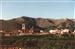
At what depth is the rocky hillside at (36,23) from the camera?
3891 mm

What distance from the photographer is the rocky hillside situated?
3891mm

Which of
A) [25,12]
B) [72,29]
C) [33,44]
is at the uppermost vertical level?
[25,12]

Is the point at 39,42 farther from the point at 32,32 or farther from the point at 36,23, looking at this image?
the point at 36,23

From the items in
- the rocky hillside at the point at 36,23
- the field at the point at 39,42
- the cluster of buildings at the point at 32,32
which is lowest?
the field at the point at 39,42

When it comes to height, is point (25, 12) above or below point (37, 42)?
above

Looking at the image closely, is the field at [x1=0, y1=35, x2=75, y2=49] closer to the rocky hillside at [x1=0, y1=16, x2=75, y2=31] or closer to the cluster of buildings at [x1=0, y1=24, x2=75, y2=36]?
the cluster of buildings at [x1=0, y1=24, x2=75, y2=36]

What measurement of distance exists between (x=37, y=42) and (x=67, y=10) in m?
0.83

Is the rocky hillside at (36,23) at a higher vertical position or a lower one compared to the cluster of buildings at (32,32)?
higher

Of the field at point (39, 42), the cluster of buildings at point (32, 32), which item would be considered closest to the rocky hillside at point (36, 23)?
the cluster of buildings at point (32, 32)

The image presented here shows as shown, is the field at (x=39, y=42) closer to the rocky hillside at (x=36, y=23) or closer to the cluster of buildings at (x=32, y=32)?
the cluster of buildings at (x=32, y=32)

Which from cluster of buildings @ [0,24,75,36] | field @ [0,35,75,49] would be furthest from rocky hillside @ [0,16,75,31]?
field @ [0,35,75,49]

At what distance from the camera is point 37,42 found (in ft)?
13.0

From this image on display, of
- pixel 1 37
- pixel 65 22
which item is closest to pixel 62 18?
pixel 65 22

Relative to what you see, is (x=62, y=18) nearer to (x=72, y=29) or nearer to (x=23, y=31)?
(x=72, y=29)
